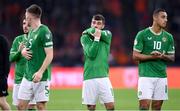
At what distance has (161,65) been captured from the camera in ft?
43.6

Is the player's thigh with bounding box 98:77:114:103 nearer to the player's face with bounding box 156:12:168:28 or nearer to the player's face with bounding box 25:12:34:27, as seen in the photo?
the player's face with bounding box 156:12:168:28

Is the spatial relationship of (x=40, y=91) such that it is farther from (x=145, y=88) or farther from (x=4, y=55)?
(x=145, y=88)

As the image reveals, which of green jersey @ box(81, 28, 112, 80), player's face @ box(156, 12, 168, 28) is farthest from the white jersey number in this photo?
green jersey @ box(81, 28, 112, 80)

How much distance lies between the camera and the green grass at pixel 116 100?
728 inches

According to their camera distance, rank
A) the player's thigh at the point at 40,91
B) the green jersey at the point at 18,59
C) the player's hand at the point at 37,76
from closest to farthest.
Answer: the player's hand at the point at 37,76 → the player's thigh at the point at 40,91 → the green jersey at the point at 18,59

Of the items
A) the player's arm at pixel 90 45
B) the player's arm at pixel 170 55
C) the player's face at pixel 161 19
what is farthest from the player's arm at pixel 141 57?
the player's arm at pixel 90 45

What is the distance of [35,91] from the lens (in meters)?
12.1

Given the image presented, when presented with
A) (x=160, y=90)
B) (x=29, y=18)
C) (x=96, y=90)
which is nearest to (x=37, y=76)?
(x=29, y=18)

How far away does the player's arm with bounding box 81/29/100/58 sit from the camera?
13234mm

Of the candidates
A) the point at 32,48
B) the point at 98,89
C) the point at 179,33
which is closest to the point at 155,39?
the point at 98,89

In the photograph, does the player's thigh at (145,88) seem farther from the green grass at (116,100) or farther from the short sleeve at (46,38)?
the green grass at (116,100)

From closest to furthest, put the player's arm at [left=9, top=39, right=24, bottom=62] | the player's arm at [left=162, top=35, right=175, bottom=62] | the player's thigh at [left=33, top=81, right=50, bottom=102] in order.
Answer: the player's thigh at [left=33, top=81, right=50, bottom=102] → the player's arm at [left=162, top=35, right=175, bottom=62] → the player's arm at [left=9, top=39, right=24, bottom=62]

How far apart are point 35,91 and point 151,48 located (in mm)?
2542

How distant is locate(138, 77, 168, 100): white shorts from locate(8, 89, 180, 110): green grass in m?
4.61
